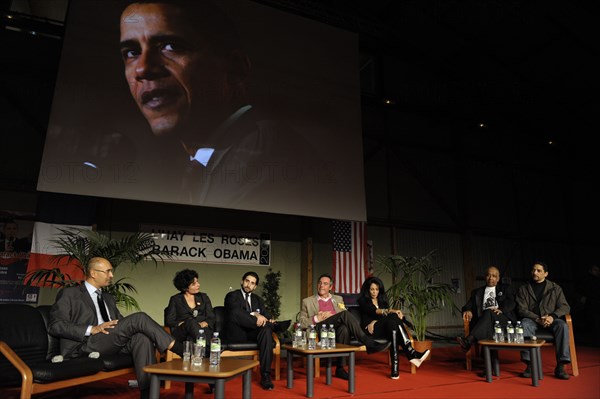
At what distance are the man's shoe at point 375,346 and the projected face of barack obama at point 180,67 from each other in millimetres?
3056

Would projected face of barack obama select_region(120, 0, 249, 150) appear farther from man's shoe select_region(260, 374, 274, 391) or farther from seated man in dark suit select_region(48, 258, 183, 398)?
man's shoe select_region(260, 374, 274, 391)

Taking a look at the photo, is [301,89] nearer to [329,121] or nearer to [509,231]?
[329,121]

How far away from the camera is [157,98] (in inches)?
210

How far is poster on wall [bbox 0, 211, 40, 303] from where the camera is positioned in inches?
216

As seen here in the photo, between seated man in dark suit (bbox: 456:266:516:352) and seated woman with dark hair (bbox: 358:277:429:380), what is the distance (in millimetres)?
586

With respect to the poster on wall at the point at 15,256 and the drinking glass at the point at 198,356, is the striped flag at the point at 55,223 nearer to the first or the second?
the poster on wall at the point at 15,256

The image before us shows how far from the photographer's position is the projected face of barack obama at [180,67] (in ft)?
17.4

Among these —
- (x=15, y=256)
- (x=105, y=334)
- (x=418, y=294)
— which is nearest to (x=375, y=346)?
(x=418, y=294)

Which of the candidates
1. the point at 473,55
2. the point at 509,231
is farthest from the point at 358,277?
the point at 473,55

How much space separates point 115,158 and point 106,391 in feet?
8.33

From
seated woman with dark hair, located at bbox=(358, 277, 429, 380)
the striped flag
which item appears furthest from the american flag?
the striped flag

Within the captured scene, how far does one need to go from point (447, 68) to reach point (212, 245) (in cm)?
603

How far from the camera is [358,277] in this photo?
25.0 ft

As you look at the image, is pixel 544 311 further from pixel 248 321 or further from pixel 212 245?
pixel 212 245
